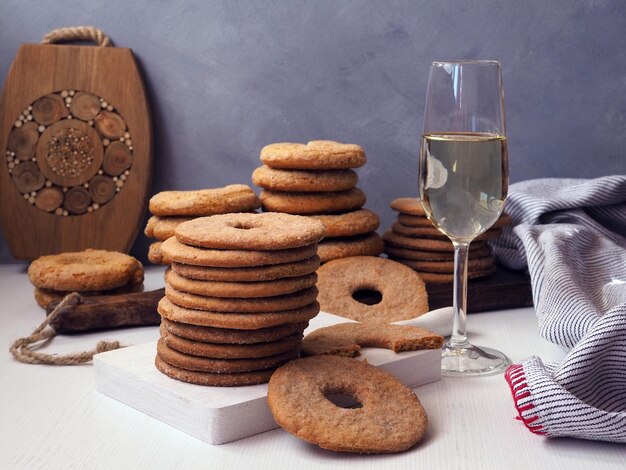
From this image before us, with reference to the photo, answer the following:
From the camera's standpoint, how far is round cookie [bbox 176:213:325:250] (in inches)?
40.8

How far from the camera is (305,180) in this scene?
156cm

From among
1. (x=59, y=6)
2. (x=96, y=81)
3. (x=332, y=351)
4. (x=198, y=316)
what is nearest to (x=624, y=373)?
(x=332, y=351)

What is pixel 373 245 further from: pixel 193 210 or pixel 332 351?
pixel 332 351

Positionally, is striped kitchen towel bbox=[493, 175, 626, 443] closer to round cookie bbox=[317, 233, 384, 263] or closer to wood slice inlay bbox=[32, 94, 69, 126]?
round cookie bbox=[317, 233, 384, 263]

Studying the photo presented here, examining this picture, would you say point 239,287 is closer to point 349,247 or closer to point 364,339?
point 364,339

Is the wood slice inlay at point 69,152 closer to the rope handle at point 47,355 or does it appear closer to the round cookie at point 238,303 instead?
the rope handle at point 47,355

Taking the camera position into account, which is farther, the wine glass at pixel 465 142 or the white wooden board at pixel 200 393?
the wine glass at pixel 465 142

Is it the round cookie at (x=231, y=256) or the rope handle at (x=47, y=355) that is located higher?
the round cookie at (x=231, y=256)

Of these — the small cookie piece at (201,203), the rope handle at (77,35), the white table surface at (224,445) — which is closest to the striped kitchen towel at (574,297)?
the white table surface at (224,445)

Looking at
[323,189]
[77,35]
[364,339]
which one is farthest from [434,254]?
[77,35]

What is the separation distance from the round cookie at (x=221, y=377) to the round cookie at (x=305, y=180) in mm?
544

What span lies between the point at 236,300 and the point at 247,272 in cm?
4

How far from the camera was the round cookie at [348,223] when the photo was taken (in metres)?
1.58

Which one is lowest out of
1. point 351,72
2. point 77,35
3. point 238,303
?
point 238,303
